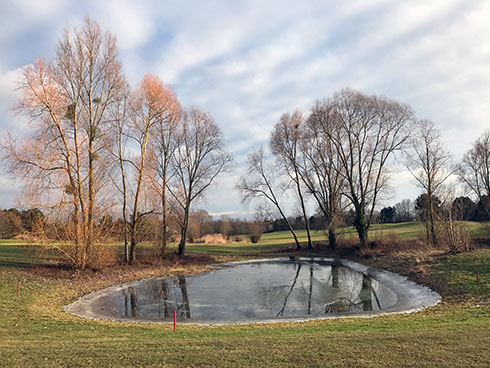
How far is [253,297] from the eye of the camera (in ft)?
55.7

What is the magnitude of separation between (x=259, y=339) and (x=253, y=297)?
368 inches

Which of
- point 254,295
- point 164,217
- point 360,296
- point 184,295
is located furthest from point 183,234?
point 360,296

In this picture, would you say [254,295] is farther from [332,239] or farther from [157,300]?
[332,239]

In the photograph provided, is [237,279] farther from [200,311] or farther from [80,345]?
[80,345]

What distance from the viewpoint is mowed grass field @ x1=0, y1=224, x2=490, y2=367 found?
5.94 m

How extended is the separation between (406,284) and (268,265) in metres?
13.9

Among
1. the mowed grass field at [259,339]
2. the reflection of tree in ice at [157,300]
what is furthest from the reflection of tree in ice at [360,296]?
the reflection of tree in ice at [157,300]

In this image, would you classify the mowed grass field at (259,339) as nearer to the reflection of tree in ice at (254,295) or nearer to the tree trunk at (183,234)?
the reflection of tree in ice at (254,295)

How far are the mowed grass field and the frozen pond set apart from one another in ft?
5.04

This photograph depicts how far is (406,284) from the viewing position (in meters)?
18.6

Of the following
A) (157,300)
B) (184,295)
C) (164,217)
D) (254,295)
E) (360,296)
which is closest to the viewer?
(157,300)

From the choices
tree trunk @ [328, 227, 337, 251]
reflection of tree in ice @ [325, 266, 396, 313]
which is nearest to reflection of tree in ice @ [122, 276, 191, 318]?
reflection of tree in ice @ [325, 266, 396, 313]

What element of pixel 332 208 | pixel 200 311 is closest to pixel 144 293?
pixel 200 311

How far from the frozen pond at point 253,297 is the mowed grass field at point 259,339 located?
154 cm
